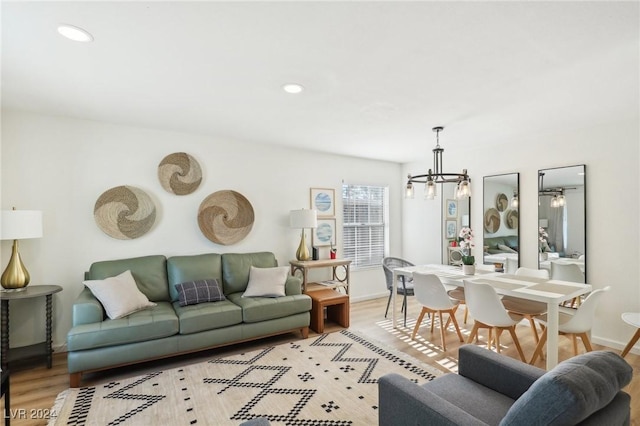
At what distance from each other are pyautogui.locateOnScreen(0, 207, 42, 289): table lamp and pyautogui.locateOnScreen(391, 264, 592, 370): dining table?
3.82m

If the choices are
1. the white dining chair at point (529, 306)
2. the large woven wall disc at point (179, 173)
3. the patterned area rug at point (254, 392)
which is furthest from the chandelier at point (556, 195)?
the large woven wall disc at point (179, 173)

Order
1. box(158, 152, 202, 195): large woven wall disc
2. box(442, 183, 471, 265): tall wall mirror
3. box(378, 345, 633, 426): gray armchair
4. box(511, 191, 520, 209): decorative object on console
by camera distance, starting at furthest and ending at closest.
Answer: box(442, 183, 471, 265): tall wall mirror, box(511, 191, 520, 209): decorative object on console, box(158, 152, 202, 195): large woven wall disc, box(378, 345, 633, 426): gray armchair

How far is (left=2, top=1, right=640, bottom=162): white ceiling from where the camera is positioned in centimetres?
166

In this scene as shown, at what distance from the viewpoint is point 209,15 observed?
1678 mm

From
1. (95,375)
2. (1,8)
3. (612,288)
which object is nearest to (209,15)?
(1,8)

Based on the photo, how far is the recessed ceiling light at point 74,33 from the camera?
5.86ft

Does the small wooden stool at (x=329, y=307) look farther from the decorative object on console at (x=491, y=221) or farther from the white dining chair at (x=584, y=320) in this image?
the decorative object on console at (x=491, y=221)

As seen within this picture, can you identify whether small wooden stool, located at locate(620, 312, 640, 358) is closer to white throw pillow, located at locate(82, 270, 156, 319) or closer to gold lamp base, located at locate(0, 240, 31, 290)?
white throw pillow, located at locate(82, 270, 156, 319)

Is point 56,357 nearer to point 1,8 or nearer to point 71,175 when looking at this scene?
point 71,175

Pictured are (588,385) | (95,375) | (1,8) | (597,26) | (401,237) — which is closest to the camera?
(588,385)

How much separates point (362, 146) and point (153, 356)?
3556 millimetres

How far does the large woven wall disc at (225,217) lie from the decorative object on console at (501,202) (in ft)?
11.3

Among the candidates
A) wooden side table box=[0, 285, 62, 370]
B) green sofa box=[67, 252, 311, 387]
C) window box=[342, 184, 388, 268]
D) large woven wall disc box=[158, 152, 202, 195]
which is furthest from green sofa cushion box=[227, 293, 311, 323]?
window box=[342, 184, 388, 268]

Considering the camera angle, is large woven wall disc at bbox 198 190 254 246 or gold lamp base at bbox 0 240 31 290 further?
large woven wall disc at bbox 198 190 254 246
